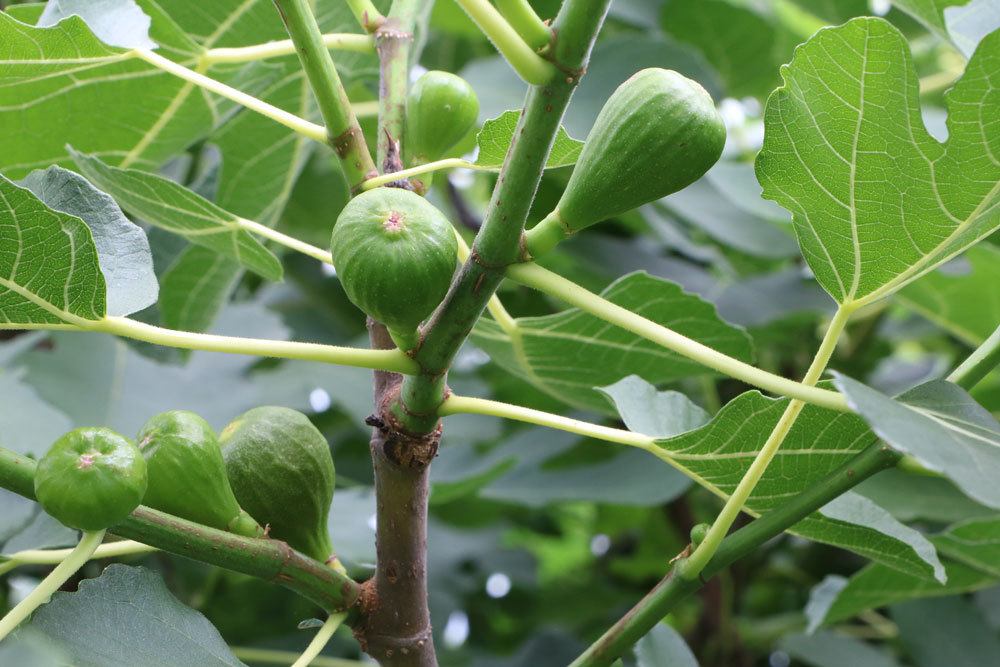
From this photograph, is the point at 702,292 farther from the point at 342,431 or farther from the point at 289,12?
the point at 289,12

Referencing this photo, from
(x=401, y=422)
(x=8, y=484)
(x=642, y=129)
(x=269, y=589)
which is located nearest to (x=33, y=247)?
(x=8, y=484)

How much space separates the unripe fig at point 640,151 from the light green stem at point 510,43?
7 centimetres

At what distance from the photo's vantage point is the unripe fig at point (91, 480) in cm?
57

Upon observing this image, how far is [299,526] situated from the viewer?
74cm

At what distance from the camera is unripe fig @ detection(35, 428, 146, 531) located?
574 millimetres

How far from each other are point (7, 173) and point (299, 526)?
46 cm

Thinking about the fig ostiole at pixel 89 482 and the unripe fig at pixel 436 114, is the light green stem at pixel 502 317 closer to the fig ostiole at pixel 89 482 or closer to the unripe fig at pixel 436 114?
the unripe fig at pixel 436 114

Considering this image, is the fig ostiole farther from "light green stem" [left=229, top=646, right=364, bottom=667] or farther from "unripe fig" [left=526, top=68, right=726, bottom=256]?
"light green stem" [left=229, top=646, right=364, bottom=667]

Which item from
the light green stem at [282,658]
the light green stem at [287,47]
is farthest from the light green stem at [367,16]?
the light green stem at [282,658]

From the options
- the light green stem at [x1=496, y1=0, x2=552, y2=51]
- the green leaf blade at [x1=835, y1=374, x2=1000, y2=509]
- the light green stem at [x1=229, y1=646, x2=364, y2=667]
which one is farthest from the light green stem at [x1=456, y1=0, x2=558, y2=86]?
the light green stem at [x1=229, y1=646, x2=364, y2=667]

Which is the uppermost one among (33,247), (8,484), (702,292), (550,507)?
(33,247)

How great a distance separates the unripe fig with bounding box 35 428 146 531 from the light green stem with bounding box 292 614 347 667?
16cm

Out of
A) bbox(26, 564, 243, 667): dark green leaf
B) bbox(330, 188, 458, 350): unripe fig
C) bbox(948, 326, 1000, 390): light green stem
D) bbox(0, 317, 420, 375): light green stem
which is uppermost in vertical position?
bbox(330, 188, 458, 350): unripe fig

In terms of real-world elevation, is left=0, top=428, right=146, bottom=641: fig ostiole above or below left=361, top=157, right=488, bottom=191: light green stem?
below
